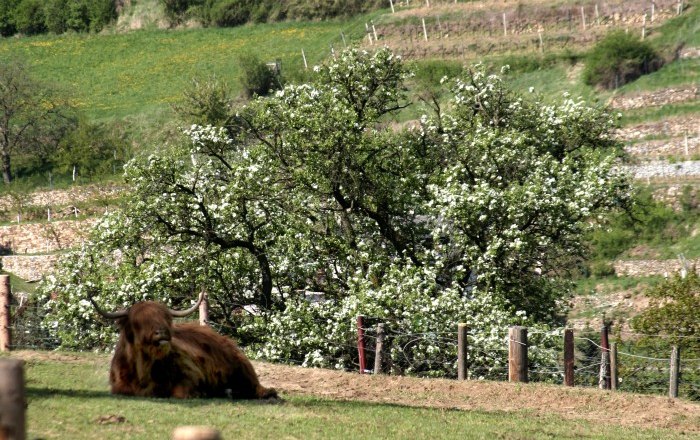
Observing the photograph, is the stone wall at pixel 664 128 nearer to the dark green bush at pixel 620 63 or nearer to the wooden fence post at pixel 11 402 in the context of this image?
the dark green bush at pixel 620 63

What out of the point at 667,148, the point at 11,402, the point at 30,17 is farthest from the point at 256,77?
the point at 11,402

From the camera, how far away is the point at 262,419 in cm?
1304

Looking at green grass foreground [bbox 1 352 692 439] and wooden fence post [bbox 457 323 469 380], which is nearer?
green grass foreground [bbox 1 352 692 439]

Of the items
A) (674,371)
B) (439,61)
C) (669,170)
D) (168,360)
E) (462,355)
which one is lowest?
(669,170)

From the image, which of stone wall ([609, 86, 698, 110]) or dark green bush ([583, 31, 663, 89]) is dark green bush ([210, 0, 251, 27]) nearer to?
dark green bush ([583, 31, 663, 89])

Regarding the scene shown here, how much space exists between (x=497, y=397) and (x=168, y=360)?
6508 millimetres

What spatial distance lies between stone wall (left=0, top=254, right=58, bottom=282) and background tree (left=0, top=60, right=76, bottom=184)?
74.4 feet

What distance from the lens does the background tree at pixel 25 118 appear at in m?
85.6

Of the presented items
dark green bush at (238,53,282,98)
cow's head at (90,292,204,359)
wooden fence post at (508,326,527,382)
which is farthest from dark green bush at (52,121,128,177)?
cow's head at (90,292,204,359)

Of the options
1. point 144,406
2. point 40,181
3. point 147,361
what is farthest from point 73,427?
point 40,181

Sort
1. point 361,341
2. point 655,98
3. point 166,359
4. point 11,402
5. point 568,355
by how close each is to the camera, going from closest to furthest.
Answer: point 11,402 < point 166,359 < point 568,355 < point 361,341 < point 655,98

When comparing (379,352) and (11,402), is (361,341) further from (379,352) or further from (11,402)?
(11,402)

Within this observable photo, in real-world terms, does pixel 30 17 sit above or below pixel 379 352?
above

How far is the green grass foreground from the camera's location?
38.5 ft
